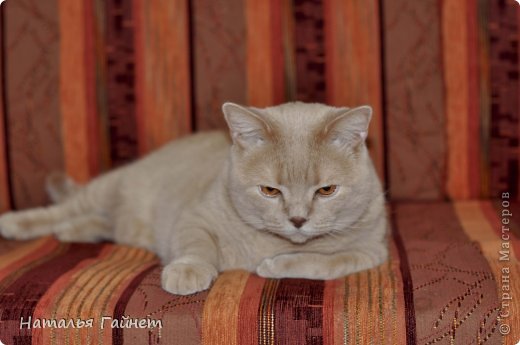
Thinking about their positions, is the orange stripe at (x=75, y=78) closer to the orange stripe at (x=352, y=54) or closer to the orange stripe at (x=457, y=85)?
the orange stripe at (x=352, y=54)

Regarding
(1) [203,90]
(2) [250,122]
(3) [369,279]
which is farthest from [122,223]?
(3) [369,279]

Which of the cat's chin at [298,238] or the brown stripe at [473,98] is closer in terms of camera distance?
the cat's chin at [298,238]

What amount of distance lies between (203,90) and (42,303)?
936 millimetres

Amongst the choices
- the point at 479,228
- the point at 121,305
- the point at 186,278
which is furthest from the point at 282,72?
the point at 121,305

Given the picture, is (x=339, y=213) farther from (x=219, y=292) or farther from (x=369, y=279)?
(x=219, y=292)

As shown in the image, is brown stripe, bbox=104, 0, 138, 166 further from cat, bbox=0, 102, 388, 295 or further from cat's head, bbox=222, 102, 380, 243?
cat's head, bbox=222, 102, 380, 243

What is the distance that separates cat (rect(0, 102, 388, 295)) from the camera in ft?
5.03

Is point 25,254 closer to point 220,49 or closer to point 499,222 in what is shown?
point 220,49

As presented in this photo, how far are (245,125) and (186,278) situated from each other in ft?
1.28

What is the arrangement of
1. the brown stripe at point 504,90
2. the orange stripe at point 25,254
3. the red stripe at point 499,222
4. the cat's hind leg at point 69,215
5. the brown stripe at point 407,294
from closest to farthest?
the brown stripe at point 407,294 < the orange stripe at point 25,254 < the red stripe at point 499,222 < the cat's hind leg at point 69,215 < the brown stripe at point 504,90

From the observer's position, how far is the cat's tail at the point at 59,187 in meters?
2.09

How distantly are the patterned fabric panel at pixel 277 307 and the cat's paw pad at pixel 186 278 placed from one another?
0.02 metres

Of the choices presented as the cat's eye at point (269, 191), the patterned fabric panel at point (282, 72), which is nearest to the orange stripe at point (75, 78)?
the patterned fabric panel at point (282, 72)

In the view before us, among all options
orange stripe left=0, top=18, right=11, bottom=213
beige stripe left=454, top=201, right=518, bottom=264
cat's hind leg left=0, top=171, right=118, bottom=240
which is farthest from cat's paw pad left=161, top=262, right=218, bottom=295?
orange stripe left=0, top=18, right=11, bottom=213
